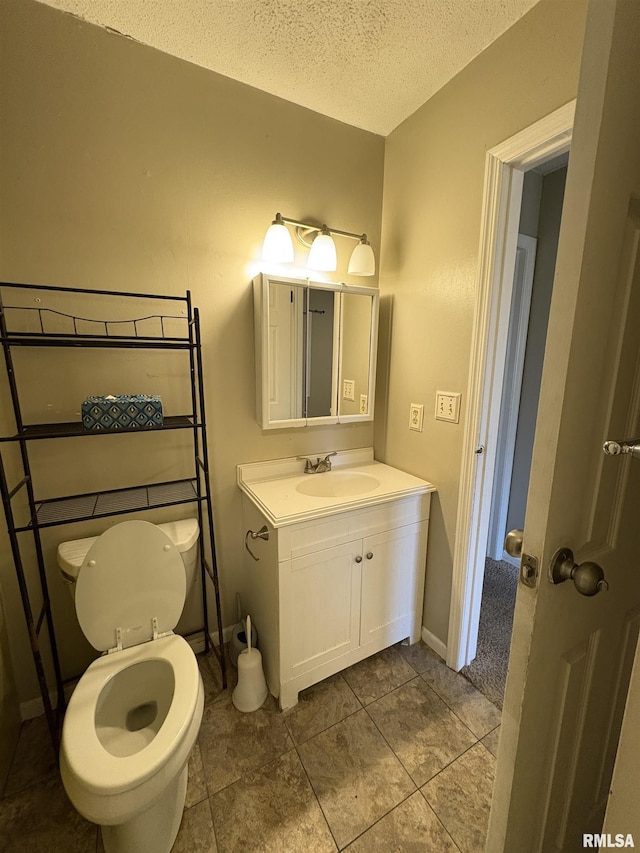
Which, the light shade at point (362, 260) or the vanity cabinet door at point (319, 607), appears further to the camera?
the light shade at point (362, 260)

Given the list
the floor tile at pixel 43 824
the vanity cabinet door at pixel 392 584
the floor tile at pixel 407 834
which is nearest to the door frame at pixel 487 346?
the vanity cabinet door at pixel 392 584

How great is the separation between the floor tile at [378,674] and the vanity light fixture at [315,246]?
71.9 inches

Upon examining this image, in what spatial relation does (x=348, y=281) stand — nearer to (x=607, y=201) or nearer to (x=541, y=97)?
(x=541, y=97)

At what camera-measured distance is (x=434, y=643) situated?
5.76ft

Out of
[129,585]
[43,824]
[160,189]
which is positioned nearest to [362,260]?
[160,189]

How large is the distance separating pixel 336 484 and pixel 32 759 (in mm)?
1506

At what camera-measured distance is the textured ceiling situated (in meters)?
1.15

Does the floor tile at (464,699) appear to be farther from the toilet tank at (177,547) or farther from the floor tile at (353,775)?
the toilet tank at (177,547)

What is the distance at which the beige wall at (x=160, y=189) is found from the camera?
1.20m

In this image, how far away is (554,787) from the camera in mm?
Result: 800

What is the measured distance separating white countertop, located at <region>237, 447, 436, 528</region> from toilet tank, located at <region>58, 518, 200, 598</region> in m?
0.28

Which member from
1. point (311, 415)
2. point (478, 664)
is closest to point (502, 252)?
point (311, 415)

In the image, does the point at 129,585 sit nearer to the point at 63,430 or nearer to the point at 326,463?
the point at 63,430

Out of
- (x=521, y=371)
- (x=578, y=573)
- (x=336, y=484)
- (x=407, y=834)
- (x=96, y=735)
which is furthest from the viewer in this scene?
(x=521, y=371)
